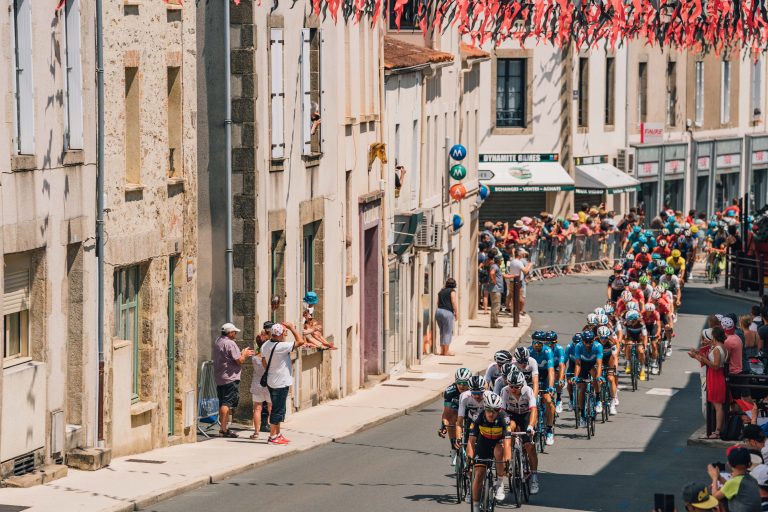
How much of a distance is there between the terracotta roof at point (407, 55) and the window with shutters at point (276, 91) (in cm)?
856

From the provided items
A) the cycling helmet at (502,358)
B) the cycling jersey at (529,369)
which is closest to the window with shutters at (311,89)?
the cycling jersey at (529,369)

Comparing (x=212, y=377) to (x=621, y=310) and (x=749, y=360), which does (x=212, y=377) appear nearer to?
(x=749, y=360)

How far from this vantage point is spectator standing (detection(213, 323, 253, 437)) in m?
25.9

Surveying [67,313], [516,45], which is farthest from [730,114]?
[67,313]

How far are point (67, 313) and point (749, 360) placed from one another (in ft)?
32.8

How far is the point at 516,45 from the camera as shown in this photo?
203 ft

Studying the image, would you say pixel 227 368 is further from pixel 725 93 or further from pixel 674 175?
pixel 725 93

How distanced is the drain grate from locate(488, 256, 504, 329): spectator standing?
971 inches

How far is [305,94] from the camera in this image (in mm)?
30562

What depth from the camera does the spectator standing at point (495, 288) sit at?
4469 centimetres

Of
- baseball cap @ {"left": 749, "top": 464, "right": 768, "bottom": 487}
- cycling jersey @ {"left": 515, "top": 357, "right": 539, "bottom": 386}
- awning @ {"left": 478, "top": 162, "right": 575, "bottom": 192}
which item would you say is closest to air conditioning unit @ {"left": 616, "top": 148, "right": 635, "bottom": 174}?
awning @ {"left": 478, "top": 162, "right": 575, "bottom": 192}

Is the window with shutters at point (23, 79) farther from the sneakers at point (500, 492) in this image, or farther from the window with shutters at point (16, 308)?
the sneakers at point (500, 492)

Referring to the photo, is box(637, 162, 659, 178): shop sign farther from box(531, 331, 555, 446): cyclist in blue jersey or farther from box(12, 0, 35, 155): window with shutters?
box(12, 0, 35, 155): window with shutters

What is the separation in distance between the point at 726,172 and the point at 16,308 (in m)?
58.6
